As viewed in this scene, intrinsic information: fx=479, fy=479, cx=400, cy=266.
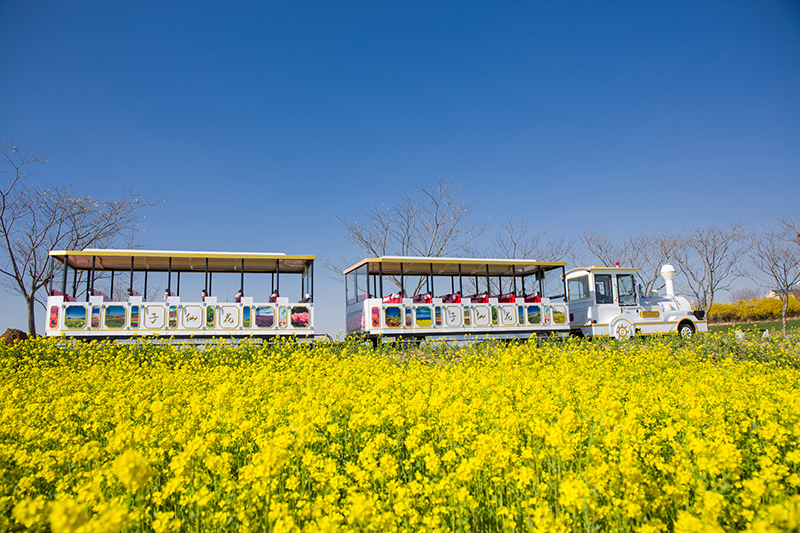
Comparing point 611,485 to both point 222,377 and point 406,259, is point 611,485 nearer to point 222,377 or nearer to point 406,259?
point 222,377

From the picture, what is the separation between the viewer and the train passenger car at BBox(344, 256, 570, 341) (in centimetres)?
1277

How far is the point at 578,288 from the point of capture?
53.2 feet

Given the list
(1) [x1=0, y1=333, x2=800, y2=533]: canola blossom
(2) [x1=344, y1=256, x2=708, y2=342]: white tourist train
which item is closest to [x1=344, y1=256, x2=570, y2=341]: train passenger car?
(2) [x1=344, y1=256, x2=708, y2=342]: white tourist train

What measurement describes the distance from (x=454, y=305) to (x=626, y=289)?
6.49 meters

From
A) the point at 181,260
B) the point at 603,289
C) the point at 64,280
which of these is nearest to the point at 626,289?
the point at 603,289

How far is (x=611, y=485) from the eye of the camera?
8.76 ft

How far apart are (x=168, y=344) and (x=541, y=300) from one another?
33.5 ft

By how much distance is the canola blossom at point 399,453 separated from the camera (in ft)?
7.52

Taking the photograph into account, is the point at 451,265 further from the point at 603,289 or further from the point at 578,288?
the point at 603,289

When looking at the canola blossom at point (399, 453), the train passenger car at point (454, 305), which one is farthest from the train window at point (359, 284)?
the canola blossom at point (399, 453)

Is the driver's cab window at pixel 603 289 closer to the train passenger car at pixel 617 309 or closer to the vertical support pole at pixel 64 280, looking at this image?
the train passenger car at pixel 617 309

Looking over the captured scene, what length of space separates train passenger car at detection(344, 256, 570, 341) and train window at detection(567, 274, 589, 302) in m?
1.49

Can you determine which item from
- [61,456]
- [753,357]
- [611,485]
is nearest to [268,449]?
[611,485]

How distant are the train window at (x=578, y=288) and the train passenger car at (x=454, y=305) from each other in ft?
4.87
